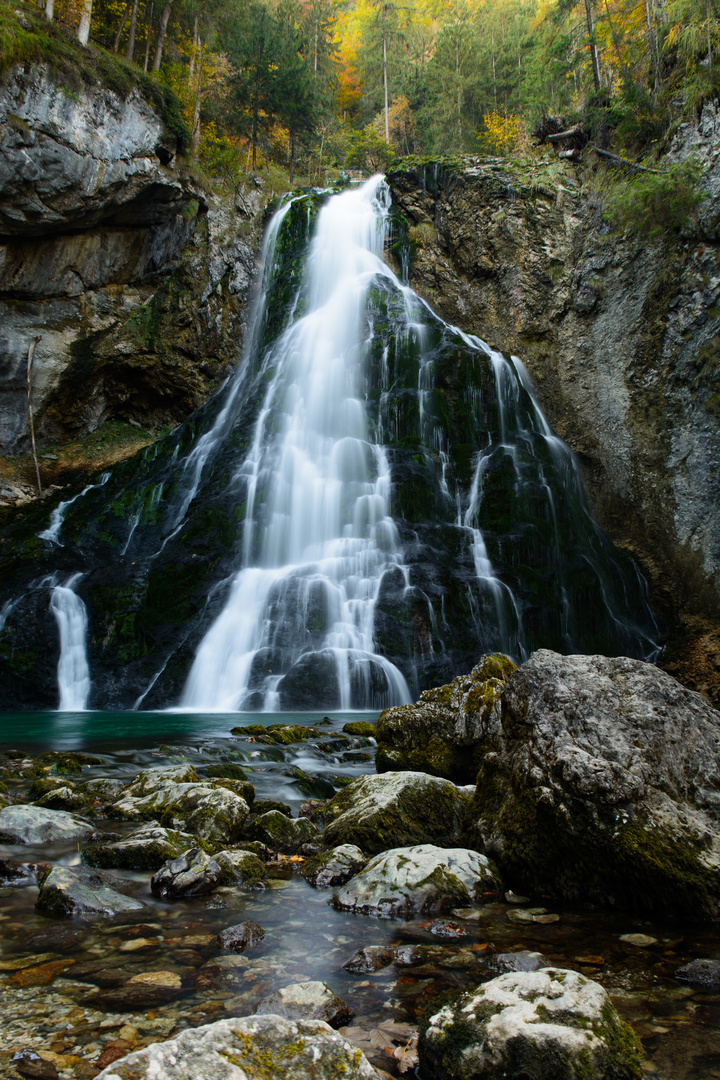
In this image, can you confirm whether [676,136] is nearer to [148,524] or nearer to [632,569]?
[632,569]

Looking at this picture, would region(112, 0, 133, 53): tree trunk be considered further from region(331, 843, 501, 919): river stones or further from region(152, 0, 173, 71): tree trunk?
region(331, 843, 501, 919): river stones

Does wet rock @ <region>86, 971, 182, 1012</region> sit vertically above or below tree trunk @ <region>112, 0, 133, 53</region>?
below

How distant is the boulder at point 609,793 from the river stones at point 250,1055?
192 cm

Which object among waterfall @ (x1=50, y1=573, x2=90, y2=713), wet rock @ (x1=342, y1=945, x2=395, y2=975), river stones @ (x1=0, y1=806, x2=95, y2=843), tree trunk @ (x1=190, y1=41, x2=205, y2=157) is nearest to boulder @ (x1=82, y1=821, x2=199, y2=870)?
river stones @ (x1=0, y1=806, x2=95, y2=843)

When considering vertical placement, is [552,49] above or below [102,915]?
above

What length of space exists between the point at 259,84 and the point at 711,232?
70.9ft

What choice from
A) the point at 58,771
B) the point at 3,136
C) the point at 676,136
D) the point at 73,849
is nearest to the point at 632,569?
the point at 676,136

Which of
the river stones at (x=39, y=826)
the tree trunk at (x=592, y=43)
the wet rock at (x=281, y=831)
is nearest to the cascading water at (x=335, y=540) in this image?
the wet rock at (x=281, y=831)

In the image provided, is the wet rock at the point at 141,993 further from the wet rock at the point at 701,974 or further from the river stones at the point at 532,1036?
the wet rock at the point at 701,974

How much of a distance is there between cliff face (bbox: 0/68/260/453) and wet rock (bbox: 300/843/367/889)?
761 inches

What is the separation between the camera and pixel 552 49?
70.9 feet

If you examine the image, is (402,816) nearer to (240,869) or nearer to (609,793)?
(240,869)

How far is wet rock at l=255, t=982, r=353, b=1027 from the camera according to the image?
6.68 feet

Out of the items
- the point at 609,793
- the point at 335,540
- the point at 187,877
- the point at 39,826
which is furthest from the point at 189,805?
the point at 335,540
